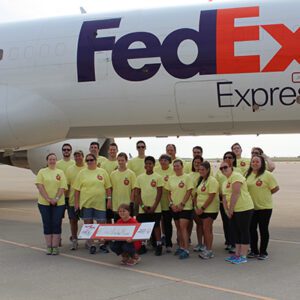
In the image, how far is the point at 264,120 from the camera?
852 centimetres

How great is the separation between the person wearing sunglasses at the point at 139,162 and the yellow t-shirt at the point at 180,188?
1526 mm

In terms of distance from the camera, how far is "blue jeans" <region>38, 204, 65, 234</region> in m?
7.46

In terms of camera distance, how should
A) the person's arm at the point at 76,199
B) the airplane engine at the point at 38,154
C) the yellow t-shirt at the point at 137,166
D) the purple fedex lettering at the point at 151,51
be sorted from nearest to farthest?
the person's arm at the point at 76,199 → the purple fedex lettering at the point at 151,51 → the yellow t-shirt at the point at 137,166 → the airplane engine at the point at 38,154

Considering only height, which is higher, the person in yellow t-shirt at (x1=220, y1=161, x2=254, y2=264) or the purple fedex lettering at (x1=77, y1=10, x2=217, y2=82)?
the purple fedex lettering at (x1=77, y1=10, x2=217, y2=82)

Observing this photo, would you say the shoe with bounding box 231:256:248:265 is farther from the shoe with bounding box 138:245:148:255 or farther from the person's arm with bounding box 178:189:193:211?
the shoe with bounding box 138:245:148:255

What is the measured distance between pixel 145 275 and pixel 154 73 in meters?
3.98

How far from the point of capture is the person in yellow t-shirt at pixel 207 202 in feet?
23.0

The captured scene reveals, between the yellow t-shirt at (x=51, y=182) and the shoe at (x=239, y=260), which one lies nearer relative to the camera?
the shoe at (x=239, y=260)

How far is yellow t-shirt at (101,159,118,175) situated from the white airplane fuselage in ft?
3.01

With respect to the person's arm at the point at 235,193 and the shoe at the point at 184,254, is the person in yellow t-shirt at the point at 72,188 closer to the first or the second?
the shoe at the point at 184,254

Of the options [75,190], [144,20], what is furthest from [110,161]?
[144,20]

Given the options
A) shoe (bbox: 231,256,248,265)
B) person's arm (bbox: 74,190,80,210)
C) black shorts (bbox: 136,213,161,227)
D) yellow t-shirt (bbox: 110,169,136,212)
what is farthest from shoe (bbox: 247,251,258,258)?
person's arm (bbox: 74,190,80,210)

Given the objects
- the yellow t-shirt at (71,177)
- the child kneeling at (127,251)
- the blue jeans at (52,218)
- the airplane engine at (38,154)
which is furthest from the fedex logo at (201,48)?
the airplane engine at (38,154)

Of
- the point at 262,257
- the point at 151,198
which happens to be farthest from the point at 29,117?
the point at 262,257
